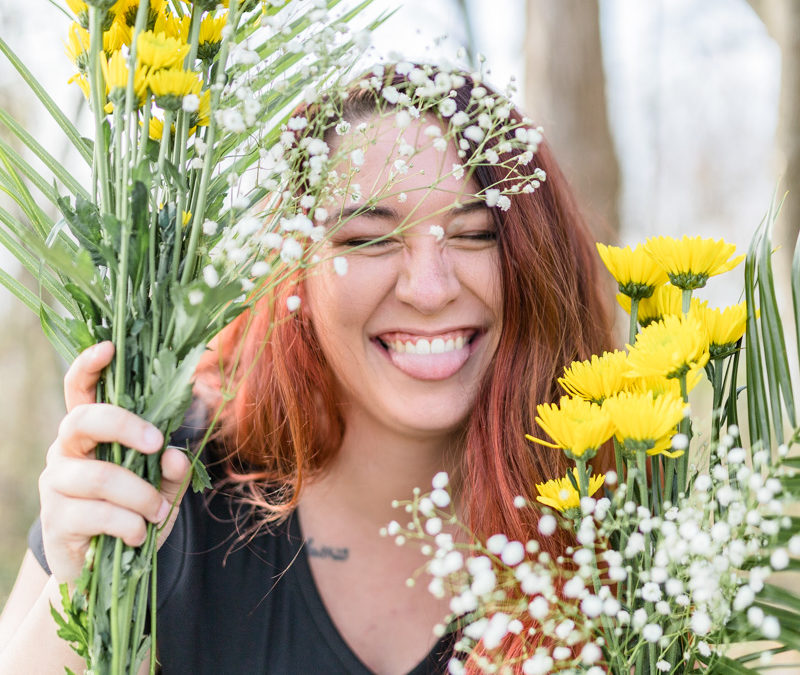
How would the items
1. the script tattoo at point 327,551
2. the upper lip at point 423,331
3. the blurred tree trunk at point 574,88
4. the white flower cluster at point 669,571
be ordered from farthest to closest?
1. the blurred tree trunk at point 574,88
2. the script tattoo at point 327,551
3. the upper lip at point 423,331
4. the white flower cluster at point 669,571

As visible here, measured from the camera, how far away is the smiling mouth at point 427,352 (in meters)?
1.13

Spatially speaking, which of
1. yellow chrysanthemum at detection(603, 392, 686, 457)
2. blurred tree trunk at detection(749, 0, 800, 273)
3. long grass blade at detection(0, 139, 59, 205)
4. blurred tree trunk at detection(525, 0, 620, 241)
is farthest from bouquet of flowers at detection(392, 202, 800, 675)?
blurred tree trunk at detection(525, 0, 620, 241)

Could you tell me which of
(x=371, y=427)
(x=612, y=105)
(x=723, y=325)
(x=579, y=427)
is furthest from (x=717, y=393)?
(x=612, y=105)

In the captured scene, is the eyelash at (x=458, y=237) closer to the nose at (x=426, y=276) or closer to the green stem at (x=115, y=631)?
the nose at (x=426, y=276)

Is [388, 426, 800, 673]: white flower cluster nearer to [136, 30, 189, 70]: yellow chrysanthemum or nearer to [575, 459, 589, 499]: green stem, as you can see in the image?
Result: [575, 459, 589, 499]: green stem

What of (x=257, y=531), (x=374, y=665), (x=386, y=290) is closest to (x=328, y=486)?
(x=257, y=531)

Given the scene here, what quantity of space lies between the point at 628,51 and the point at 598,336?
135 inches

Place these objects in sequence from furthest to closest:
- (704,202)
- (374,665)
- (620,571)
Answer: (704,202), (374,665), (620,571)

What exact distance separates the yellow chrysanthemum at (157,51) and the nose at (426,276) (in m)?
0.51

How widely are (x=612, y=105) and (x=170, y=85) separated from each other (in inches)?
89.1

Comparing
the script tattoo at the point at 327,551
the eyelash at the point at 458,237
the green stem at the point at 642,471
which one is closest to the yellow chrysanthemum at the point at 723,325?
the green stem at the point at 642,471

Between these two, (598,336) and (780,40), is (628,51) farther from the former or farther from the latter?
(598,336)

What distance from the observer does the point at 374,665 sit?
124 cm

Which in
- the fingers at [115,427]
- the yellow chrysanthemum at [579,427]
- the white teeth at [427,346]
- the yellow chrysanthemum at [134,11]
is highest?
the yellow chrysanthemum at [134,11]
